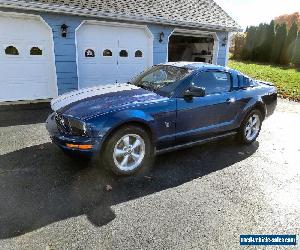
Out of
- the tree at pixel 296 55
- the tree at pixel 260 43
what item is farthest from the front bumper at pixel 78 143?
the tree at pixel 260 43

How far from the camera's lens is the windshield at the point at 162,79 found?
15.2 feet

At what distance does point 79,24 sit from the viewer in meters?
8.76

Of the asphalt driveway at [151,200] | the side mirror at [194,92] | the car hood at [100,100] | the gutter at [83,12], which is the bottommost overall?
the asphalt driveway at [151,200]

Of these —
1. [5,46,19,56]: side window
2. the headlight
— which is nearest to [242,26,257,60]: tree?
[5,46,19,56]: side window

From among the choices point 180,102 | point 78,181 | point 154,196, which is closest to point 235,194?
point 154,196

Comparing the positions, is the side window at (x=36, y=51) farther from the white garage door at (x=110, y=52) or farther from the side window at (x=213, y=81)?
the side window at (x=213, y=81)

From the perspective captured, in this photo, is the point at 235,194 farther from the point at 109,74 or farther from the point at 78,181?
the point at 109,74

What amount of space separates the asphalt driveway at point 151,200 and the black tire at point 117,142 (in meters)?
0.16

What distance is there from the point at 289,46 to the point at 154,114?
93.7 ft

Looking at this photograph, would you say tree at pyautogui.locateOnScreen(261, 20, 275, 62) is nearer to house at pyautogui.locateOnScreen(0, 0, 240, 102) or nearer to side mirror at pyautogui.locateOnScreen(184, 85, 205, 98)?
house at pyautogui.locateOnScreen(0, 0, 240, 102)

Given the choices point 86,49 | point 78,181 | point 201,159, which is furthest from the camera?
point 86,49

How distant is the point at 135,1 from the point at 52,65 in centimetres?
421

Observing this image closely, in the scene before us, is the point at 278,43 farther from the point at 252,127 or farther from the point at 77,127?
the point at 77,127

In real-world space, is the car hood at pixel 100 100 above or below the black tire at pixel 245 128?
above
